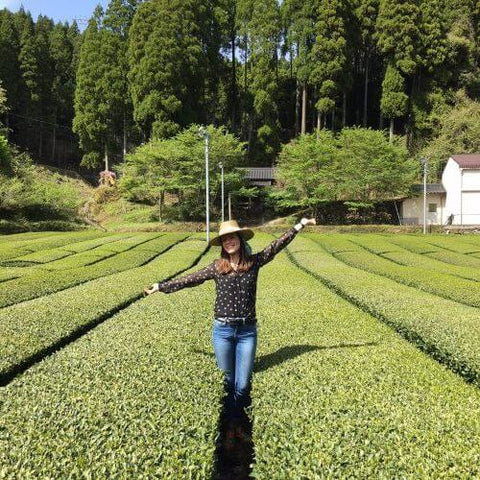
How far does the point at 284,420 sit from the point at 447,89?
46233 millimetres

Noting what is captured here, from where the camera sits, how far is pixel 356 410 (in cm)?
404

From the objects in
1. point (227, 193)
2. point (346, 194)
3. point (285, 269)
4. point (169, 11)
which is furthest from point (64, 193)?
point (285, 269)

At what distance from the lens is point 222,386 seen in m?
4.68

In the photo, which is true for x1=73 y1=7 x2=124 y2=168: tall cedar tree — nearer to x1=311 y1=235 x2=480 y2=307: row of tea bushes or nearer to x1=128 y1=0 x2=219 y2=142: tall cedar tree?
x1=128 y1=0 x2=219 y2=142: tall cedar tree

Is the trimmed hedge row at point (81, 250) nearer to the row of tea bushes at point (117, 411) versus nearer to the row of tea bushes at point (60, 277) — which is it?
the row of tea bushes at point (60, 277)

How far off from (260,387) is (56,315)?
15.5ft

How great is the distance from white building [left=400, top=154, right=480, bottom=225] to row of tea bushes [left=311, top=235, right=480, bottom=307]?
21275 millimetres

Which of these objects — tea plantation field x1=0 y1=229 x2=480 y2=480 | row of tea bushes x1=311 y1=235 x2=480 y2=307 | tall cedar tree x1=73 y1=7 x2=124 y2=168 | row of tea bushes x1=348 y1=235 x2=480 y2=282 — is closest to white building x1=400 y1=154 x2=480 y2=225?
row of tea bushes x1=348 y1=235 x2=480 y2=282

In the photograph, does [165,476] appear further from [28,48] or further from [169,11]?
[28,48]

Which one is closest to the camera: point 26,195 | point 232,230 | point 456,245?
point 232,230

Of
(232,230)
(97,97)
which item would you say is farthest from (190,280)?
(97,97)

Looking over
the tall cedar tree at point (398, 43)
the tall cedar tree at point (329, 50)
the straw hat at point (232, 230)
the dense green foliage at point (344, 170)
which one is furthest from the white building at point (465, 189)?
the straw hat at point (232, 230)

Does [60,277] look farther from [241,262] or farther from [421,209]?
[421,209]

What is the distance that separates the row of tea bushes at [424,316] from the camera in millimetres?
5895
